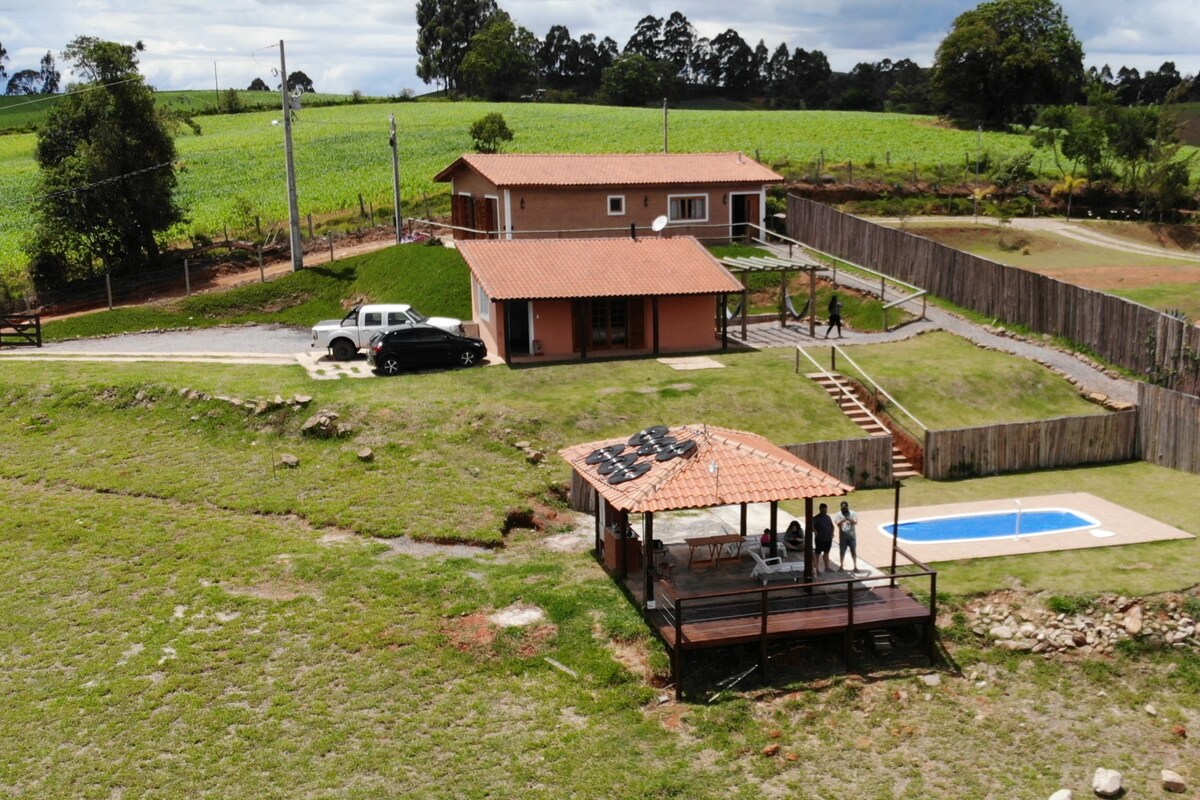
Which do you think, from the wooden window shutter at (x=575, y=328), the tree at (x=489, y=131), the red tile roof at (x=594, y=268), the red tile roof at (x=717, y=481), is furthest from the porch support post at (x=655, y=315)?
the tree at (x=489, y=131)

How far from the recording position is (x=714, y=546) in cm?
2148

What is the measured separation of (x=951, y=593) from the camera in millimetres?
21031

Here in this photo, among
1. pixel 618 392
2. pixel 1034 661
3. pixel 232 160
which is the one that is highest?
pixel 232 160

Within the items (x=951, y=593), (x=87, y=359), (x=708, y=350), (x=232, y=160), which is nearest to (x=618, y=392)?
(x=708, y=350)

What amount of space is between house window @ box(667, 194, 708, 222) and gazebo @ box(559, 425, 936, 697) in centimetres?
2826

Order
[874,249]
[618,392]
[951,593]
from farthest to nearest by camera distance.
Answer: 1. [874,249]
2. [618,392]
3. [951,593]

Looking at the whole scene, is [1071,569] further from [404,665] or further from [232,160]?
[232,160]

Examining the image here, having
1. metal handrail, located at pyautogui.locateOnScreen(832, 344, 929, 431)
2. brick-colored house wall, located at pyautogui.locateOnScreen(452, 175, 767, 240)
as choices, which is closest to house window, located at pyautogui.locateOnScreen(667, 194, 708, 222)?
brick-colored house wall, located at pyautogui.locateOnScreen(452, 175, 767, 240)

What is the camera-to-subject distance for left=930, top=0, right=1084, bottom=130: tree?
91.6 metres

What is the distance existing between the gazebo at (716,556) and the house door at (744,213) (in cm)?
2983

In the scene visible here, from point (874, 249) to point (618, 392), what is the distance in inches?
768

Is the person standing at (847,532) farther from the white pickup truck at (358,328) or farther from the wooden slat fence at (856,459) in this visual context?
the white pickup truck at (358,328)

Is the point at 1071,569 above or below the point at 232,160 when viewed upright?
below

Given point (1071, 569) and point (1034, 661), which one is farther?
point (1071, 569)
